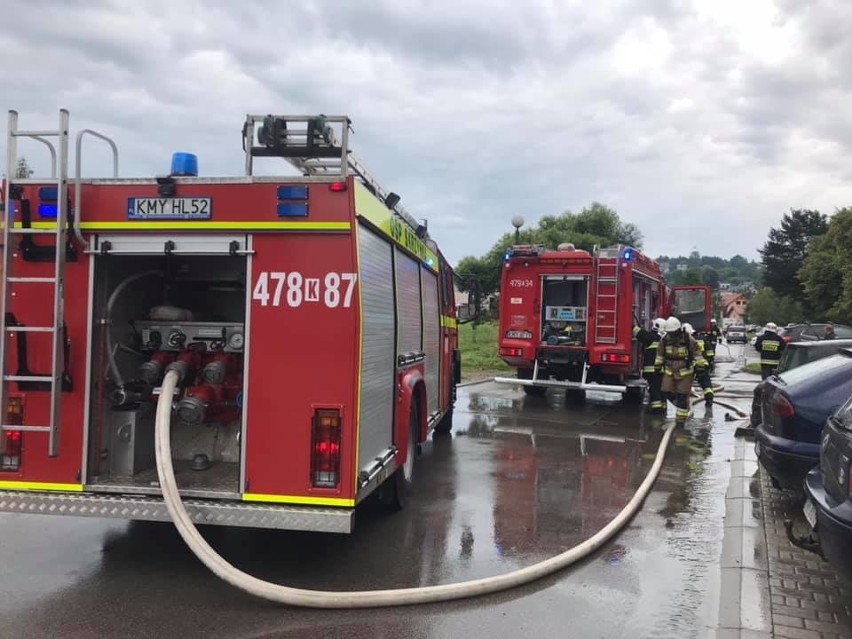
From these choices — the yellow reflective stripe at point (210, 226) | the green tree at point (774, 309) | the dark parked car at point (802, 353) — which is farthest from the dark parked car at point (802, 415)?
the green tree at point (774, 309)

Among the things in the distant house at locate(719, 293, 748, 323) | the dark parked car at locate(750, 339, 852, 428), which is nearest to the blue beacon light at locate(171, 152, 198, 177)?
the dark parked car at locate(750, 339, 852, 428)

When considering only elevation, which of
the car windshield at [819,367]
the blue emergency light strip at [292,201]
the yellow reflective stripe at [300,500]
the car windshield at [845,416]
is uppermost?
the blue emergency light strip at [292,201]

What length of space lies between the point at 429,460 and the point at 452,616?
4173mm

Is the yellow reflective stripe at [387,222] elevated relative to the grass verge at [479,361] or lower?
elevated

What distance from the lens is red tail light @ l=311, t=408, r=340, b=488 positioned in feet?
13.9

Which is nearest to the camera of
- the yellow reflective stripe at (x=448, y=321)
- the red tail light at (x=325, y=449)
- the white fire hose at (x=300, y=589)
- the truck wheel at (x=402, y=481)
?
the white fire hose at (x=300, y=589)

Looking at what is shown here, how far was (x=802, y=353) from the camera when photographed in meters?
9.26

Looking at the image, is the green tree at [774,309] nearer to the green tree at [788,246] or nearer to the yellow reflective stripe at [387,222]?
the green tree at [788,246]

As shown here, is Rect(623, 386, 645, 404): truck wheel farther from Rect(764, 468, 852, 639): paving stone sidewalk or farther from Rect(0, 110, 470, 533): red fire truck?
Rect(0, 110, 470, 533): red fire truck

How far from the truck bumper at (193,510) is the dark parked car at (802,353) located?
429 centimetres

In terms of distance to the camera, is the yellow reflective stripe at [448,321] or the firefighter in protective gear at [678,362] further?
the firefighter in protective gear at [678,362]

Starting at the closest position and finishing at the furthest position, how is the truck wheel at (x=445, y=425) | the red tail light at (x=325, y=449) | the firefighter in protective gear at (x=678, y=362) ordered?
the red tail light at (x=325, y=449) < the truck wheel at (x=445, y=425) < the firefighter in protective gear at (x=678, y=362)

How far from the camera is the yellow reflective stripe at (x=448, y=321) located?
8495 mm

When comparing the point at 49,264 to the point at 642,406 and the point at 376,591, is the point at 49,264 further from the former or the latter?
the point at 642,406
